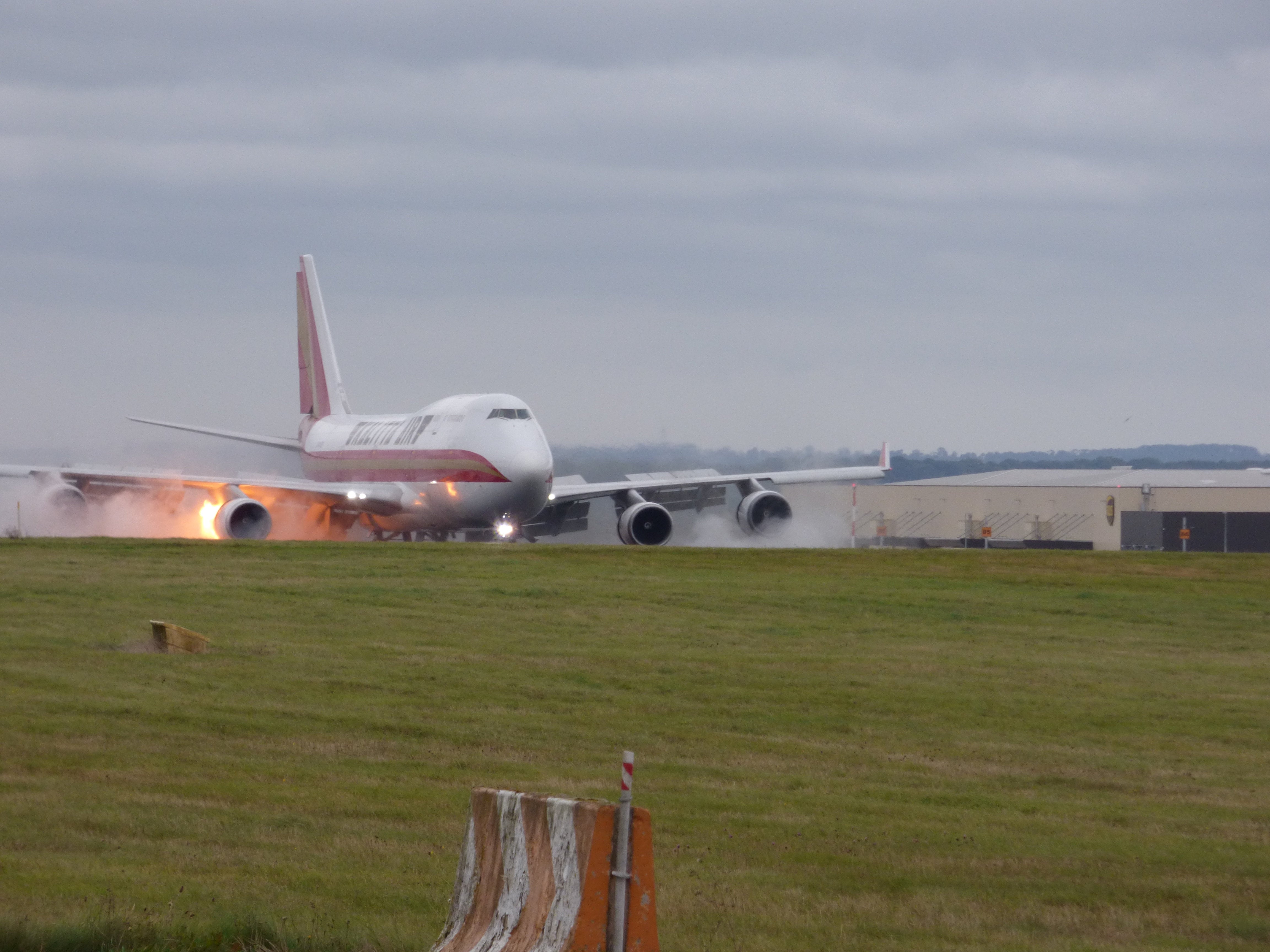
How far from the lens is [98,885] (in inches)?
392

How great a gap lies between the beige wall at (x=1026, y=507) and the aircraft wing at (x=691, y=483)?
851cm

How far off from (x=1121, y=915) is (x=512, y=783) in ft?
18.2

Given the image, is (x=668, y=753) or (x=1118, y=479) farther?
Answer: (x=1118, y=479)

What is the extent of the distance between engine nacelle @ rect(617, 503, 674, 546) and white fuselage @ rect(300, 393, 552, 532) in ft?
13.9

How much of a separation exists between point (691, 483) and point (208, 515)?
16601 mm

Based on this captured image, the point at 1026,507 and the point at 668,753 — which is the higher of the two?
the point at 1026,507

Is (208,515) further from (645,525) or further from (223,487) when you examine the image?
(645,525)

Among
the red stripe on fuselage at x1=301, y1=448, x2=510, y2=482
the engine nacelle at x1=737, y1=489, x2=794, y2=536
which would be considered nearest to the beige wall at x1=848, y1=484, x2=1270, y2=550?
the engine nacelle at x1=737, y1=489, x2=794, y2=536

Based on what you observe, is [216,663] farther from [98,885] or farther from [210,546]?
[210,546]

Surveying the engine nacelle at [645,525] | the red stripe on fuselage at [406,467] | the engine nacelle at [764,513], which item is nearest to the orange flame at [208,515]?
the red stripe on fuselage at [406,467]

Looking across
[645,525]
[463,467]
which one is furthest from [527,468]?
[645,525]

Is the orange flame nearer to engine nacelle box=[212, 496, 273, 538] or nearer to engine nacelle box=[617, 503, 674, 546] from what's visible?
engine nacelle box=[212, 496, 273, 538]

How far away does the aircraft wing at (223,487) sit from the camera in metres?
47.4

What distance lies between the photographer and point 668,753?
1576cm
